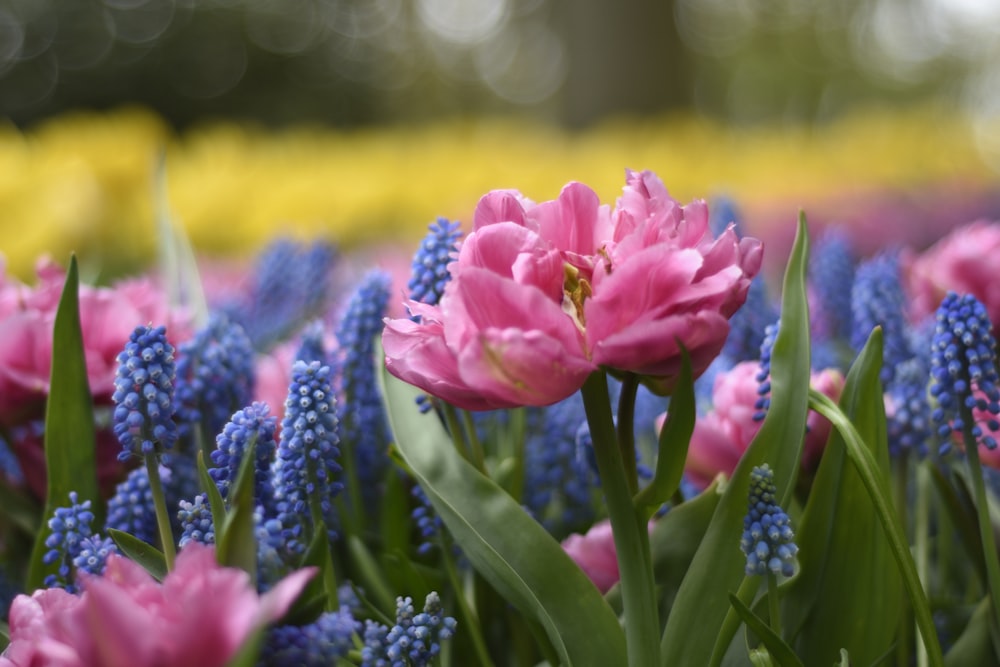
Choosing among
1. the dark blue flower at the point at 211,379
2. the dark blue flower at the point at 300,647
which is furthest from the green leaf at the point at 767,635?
the dark blue flower at the point at 211,379

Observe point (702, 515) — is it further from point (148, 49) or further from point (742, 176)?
point (148, 49)

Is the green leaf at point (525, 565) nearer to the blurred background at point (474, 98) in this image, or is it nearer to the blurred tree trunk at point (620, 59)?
the blurred background at point (474, 98)

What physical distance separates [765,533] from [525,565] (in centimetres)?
14

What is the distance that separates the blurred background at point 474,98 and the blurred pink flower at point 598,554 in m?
1.38

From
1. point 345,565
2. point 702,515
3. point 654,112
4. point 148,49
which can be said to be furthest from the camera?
point 148,49

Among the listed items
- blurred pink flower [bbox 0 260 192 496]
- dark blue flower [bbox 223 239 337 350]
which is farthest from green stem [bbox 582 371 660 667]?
dark blue flower [bbox 223 239 337 350]

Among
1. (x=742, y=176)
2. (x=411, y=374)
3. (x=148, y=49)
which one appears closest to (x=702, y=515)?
(x=411, y=374)

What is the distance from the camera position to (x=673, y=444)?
58 centimetres

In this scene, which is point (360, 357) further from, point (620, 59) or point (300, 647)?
point (620, 59)

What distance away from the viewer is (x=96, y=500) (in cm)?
81

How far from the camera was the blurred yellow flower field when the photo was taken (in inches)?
98.0

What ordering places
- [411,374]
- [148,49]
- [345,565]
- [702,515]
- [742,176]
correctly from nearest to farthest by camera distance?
1. [411,374]
2. [702,515]
3. [345,565]
4. [742,176]
5. [148,49]

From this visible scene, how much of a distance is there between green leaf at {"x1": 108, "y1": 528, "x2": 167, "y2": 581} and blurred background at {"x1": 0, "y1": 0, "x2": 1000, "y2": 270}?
4.51 ft

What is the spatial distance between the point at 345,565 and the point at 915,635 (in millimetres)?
437
